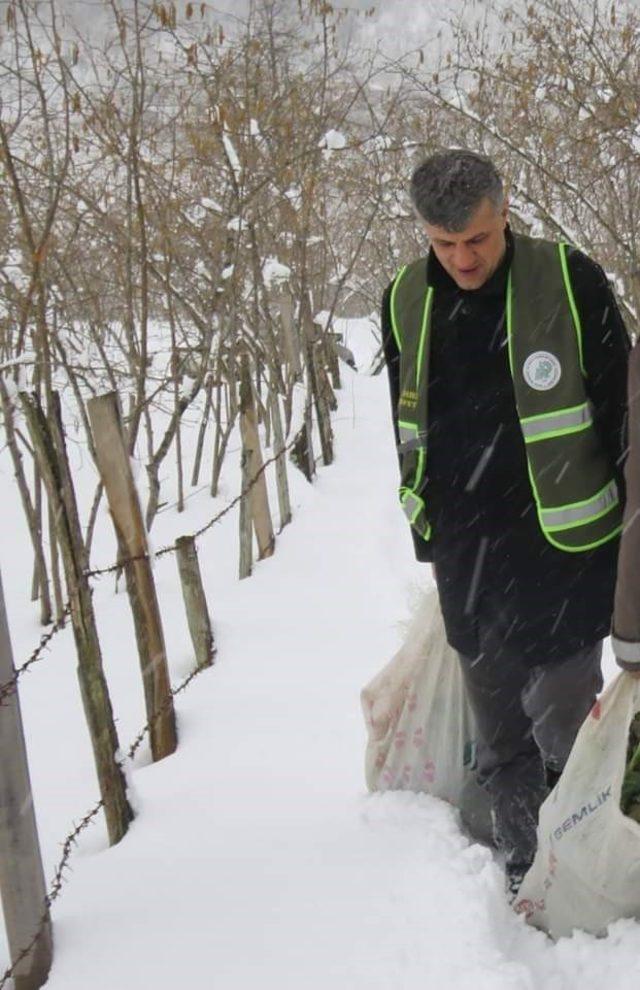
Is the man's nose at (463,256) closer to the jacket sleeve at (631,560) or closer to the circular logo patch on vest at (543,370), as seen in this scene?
the circular logo patch on vest at (543,370)

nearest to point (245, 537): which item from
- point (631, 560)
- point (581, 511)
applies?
point (581, 511)

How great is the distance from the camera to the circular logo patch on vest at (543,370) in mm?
1822

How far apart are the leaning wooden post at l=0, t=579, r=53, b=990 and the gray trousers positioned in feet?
3.34

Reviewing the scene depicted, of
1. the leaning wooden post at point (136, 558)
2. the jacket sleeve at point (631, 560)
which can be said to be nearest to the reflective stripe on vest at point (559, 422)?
the jacket sleeve at point (631, 560)

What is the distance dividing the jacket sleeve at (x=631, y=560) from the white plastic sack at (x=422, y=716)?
29.3 inches

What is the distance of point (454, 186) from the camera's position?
176cm

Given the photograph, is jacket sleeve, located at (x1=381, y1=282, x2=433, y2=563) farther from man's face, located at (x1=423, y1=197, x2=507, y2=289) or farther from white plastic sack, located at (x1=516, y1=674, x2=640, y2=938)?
white plastic sack, located at (x1=516, y1=674, x2=640, y2=938)

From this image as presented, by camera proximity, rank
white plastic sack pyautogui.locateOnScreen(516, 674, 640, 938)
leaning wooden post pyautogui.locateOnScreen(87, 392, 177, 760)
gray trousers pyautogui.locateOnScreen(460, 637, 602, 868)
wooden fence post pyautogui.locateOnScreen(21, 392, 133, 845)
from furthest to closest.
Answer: leaning wooden post pyautogui.locateOnScreen(87, 392, 177, 760)
wooden fence post pyautogui.locateOnScreen(21, 392, 133, 845)
gray trousers pyautogui.locateOnScreen(460, 637, 602, 868)
white plastic sack pyautogui.locateOnScreen(516, 674, 640, 938)

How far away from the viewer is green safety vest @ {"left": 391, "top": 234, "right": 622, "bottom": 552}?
1.83 meters

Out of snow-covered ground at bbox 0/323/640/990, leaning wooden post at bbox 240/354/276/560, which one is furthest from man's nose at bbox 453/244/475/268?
leaning wooden post at bbox 240/354/276/560

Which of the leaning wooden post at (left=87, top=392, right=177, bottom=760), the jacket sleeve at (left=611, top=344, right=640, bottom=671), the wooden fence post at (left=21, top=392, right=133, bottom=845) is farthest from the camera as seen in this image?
the leaning wooden post at (left=87, top=392, right=177, bottom=760)

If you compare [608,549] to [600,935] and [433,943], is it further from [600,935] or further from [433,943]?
[433,943]

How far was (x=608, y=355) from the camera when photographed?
184cm

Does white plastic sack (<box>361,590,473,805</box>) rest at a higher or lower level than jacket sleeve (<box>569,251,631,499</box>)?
lower
